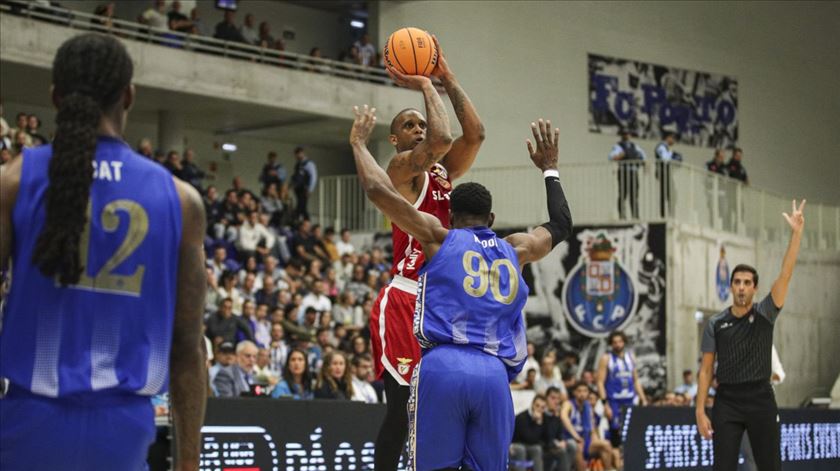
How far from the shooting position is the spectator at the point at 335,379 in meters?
14.5

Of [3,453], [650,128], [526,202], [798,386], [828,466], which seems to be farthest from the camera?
[650,128]

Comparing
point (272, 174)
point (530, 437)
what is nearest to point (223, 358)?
point (530, 437)

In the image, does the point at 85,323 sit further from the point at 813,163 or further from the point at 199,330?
the point at 813,163

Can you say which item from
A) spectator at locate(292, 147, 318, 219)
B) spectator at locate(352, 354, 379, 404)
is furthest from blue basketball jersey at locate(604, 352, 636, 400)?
spectator at locate(292, 147, 318, 219)

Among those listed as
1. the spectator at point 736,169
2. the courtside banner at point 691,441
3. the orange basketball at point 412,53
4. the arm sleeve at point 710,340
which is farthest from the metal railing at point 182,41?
the orange basketball at point 412,53

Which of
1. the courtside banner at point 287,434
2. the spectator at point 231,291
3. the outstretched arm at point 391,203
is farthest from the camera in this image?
the spectator at point 231,291

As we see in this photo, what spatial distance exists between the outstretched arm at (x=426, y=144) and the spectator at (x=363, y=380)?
27.1 ft

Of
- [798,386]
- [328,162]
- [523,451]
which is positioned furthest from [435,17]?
[523,451]

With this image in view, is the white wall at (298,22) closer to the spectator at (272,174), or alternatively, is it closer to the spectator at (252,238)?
the spectator at (272,174)

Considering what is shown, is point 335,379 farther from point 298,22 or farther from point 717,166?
point 298,22

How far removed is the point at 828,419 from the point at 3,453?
13016mm

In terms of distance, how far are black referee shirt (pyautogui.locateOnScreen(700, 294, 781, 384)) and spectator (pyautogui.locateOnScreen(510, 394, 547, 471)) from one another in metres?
7.21

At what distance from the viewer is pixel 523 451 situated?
1689 centimetres

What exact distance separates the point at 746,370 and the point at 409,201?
3.56m
